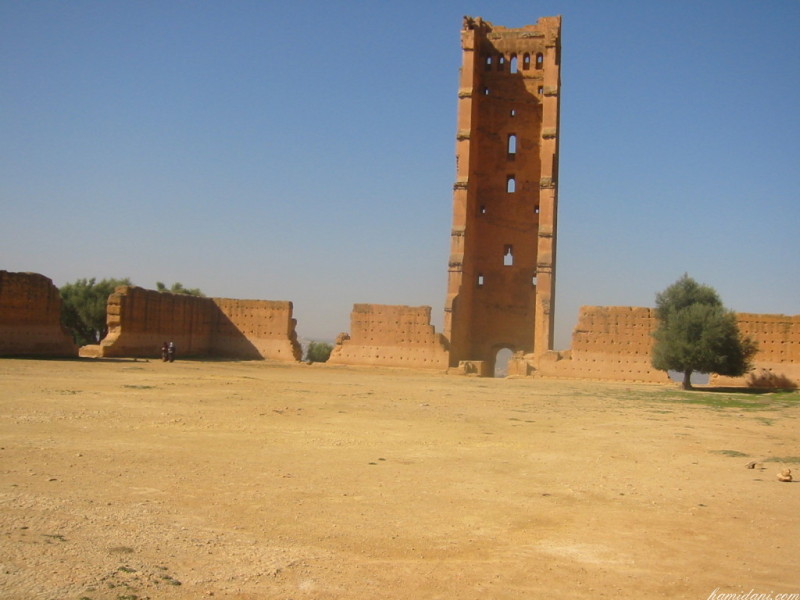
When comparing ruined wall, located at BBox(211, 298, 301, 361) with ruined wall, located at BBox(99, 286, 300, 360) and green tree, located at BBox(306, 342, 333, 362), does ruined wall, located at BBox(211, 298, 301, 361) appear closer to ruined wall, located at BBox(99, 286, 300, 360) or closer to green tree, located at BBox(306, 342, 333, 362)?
ruined wall, located at BBox(99, 286, 300, 360)

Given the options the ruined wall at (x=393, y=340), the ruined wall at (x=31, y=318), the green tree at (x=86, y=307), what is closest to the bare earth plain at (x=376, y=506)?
the ruined wall at (x=31, y=318)

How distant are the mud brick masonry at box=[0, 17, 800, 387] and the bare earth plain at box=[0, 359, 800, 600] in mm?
14584

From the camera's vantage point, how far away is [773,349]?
1014 inches

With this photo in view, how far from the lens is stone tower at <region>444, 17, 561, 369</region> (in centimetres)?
3641

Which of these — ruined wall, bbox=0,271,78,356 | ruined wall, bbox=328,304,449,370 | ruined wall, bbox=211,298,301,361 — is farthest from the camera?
ruined wall, bbox=211,298,301,361

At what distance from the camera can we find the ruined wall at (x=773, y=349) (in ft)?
83.4

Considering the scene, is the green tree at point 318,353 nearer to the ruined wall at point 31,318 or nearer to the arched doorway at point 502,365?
the arched doorway at point 502,365

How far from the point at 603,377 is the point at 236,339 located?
1559cm

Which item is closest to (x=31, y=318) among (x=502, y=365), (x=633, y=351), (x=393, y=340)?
(x=393, y=340)

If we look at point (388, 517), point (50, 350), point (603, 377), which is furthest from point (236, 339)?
point (388, 517)

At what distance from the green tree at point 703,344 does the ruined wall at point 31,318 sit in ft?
64.2

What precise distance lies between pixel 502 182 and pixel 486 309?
662 centimetres

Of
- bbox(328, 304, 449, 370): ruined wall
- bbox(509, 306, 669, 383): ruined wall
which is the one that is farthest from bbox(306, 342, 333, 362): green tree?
bbox(509, 306, 669, 383): ruined wall

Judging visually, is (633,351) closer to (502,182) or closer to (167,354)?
(502,182)
